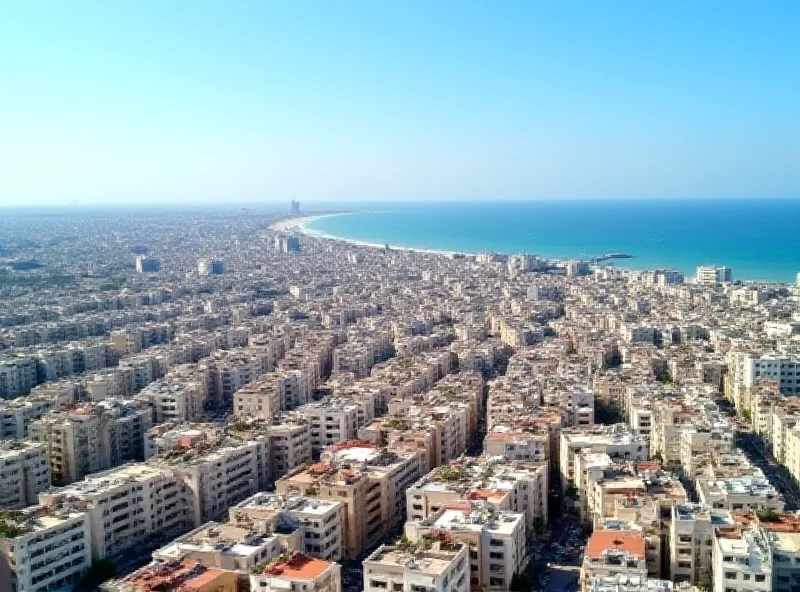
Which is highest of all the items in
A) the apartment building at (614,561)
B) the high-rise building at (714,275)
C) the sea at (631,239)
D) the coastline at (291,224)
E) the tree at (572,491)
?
the apartment building at (614,561)

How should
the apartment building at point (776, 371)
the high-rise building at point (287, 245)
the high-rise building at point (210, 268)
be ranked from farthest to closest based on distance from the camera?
the high-rise building at point (287, 245) → the high-rise building at point (210, 268) → the apartment building at point (776, 371)

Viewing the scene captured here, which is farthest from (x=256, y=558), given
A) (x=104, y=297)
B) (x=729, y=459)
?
(x=104, y=297)

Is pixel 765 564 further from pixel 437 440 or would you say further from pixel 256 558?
pixel 437 440

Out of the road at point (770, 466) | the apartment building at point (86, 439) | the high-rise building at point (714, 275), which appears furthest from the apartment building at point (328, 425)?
the high-rise building at point (714, 275)

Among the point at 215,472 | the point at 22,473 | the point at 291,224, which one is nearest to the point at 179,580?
the point at 215,472

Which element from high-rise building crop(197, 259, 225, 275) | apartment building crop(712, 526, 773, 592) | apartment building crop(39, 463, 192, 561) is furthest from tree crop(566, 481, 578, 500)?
high-rise building crop(197, 259, 225, 275)

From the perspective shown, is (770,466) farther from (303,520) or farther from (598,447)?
(303,520)

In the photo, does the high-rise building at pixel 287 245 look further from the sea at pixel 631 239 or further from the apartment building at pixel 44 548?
the apartment building at pixel 44 548

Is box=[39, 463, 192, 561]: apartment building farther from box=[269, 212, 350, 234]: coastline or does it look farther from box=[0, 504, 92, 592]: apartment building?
box=[269, 212, 350, 234]: coastline
